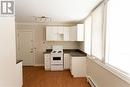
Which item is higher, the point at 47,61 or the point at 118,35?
the point at 118,35

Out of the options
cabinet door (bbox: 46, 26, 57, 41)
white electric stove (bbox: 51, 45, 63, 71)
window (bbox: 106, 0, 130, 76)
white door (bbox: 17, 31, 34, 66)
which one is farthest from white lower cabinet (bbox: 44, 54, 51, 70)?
window (bbox: 106, 0, 130, 76)

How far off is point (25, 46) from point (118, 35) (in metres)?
5.17

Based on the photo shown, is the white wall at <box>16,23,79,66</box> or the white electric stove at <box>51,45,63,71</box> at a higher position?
the white wall at <box>16,23,79,66</box>

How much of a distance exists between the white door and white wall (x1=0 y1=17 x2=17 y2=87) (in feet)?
14.6

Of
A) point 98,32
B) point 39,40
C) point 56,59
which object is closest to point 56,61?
point 56,59

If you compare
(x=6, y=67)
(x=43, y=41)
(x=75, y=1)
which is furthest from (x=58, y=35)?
(x=6, y=67)

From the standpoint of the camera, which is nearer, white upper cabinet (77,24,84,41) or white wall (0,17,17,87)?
white wall (0,17,17,87)

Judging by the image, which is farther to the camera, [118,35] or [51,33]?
[51,33]

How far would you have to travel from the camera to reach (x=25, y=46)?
6.62 metres

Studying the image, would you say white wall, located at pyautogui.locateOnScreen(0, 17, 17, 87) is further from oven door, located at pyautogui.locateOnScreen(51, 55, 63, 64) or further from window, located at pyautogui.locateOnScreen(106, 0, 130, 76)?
oven door, located at pyautogui.locateOnScreen(51, 55, 63, 64)

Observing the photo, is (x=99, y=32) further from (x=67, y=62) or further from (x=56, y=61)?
(x=56, y=61)

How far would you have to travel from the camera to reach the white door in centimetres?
659

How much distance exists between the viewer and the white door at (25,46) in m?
6.59

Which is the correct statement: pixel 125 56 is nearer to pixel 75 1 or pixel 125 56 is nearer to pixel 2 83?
pixel 75 1
